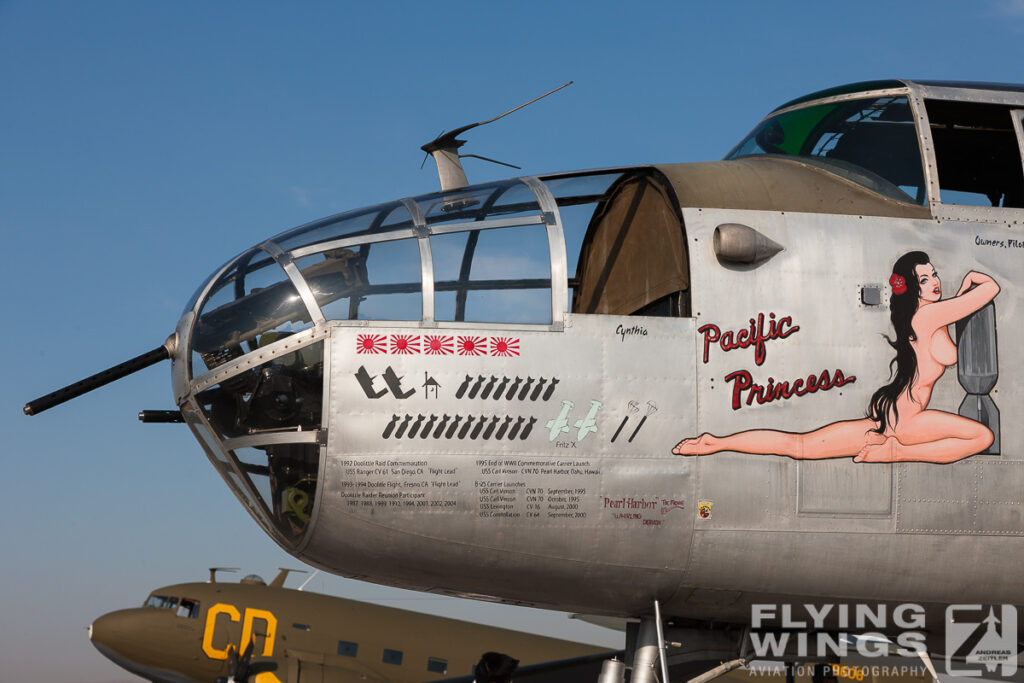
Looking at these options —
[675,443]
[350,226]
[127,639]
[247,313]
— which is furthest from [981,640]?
[127,639]

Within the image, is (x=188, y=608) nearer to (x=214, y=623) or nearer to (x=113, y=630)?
(x=214, y=623)

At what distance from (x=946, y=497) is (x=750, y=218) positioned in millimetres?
1926

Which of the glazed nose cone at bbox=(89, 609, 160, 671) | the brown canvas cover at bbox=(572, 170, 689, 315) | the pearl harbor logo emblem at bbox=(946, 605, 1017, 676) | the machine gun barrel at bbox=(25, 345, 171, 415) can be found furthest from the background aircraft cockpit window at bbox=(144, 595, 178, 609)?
the pearl harbor logo emblem at bbox=(946, 605, 1017, 676)

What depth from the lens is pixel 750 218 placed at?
18.9ft

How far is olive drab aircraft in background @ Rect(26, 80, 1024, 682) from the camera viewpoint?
5.34 m

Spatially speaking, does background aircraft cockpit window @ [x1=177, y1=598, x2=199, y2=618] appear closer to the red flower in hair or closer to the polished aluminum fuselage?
the polished aluminum fuselage

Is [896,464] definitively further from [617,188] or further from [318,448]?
[318,448]

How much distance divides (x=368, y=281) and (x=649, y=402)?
5.57 feet

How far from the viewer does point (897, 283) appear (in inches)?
224

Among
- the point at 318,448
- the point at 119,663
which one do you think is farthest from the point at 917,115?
the point at 119,663

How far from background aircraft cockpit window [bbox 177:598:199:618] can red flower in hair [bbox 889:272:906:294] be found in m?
22.4

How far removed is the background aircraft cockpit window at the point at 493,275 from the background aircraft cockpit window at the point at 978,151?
8.81 feet

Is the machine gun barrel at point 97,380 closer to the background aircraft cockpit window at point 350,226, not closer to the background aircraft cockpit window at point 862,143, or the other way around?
the background aircraft cockpit window at point 350,226

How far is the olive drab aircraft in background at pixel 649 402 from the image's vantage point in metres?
5.34
